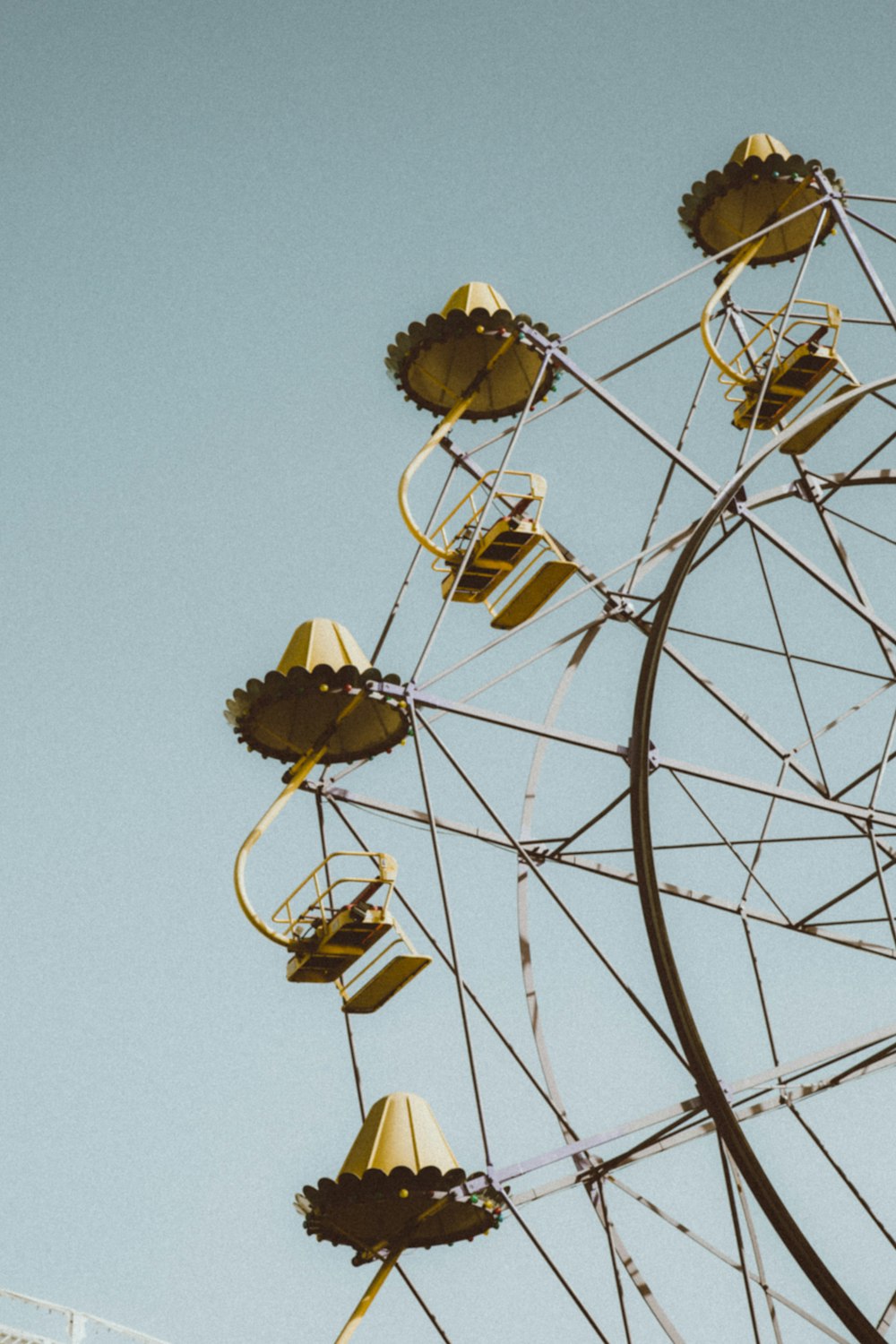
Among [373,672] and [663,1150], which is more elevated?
[373,672]

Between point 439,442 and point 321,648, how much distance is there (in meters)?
3.61

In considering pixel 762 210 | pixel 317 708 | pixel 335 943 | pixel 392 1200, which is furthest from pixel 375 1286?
pixel 762 210

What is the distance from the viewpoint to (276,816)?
18406 mm

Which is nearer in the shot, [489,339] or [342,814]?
[342,814]

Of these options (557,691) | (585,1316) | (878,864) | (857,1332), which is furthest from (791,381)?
(857,1332)

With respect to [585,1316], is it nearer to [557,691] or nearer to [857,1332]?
[857,1332]

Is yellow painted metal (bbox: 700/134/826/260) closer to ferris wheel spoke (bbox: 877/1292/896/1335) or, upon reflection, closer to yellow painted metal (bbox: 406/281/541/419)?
yellow painted metal (bbox: 406/281/541/419)

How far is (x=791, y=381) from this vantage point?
68.7ft

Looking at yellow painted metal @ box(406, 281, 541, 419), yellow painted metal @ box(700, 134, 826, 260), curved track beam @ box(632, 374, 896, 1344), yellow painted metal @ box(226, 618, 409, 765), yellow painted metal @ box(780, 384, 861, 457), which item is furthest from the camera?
yellow painted metal @ box(700, 134, 826, 260)

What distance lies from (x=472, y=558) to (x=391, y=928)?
4.04 m

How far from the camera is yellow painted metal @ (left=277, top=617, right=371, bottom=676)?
60.0ft

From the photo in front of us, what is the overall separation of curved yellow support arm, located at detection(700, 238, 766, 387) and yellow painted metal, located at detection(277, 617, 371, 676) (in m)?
5.41

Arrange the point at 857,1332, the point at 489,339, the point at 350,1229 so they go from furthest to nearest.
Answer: the point at 489,339 → the point at 350,1229 → the point at 857,1332

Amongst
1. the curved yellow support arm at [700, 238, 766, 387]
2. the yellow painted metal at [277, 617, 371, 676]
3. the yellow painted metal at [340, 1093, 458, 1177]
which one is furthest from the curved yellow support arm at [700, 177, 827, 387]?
the yellow painted metal at [340, 1093, 458, 1177]
